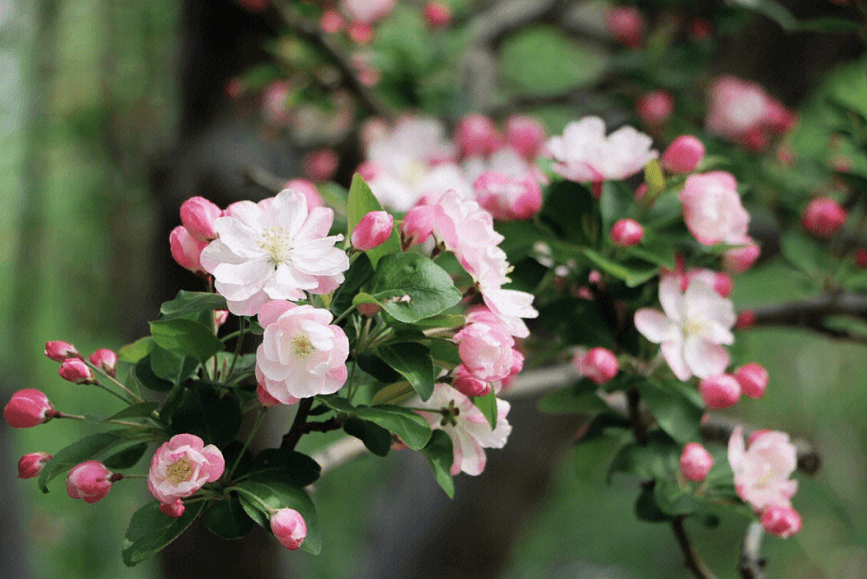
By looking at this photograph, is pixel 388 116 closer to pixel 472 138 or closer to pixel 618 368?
pixel 472 138

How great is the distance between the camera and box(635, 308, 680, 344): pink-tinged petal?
0.74 m

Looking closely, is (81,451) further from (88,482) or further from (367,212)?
(367,212)

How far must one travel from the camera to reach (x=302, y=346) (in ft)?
1.54

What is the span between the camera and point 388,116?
1.56 meters

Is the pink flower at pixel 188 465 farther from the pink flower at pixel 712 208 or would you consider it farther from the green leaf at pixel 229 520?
the pink flower at pixel 712 208

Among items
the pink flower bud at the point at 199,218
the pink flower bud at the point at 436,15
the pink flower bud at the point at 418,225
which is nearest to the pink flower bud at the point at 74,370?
the pink flower bud at the point at 199,218

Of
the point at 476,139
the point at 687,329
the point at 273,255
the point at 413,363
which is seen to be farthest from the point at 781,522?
the point at 476,139

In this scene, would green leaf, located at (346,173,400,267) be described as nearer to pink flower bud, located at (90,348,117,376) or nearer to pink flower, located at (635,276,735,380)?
pink flower bud, located at (90,348,117,376)

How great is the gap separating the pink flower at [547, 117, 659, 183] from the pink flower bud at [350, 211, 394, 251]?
301 millimetres

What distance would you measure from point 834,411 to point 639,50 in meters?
1.98

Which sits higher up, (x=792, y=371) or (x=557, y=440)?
(x=557, y=440)

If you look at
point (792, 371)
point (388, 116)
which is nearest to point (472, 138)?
point (388, 116)

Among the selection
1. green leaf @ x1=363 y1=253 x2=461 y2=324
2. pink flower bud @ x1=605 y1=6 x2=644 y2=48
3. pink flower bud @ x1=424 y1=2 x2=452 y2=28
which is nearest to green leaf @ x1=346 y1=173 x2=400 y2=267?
green leaf @ x1=363 y1=253 x2=461 y2=324

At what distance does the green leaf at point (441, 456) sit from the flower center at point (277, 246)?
17 centimetres
